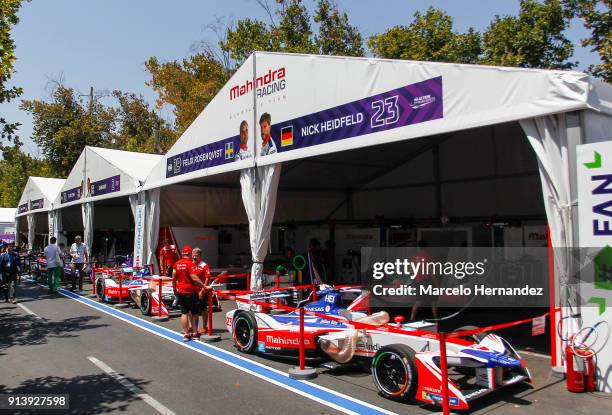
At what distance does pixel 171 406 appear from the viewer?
523cm

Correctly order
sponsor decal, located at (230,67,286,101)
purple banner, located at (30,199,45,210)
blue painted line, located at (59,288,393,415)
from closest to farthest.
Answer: blue painted line, located at (59,288,393,415), sponsor decal, located at (230,67,286,101), purple banner, located at (30,199,45,210)

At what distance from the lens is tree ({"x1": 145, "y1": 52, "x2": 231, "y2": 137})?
32.8 meters

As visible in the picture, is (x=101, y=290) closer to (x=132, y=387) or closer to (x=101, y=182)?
(x=101, y=182)

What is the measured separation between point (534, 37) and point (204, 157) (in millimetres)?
13568

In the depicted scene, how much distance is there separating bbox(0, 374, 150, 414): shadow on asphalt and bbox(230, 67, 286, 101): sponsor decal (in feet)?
20.6

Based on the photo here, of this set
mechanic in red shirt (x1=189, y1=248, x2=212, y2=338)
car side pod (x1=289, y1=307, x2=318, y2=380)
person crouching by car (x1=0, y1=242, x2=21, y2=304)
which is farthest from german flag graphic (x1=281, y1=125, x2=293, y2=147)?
person crouching by car (x1=0, y1=242, x2=21, y2=304)

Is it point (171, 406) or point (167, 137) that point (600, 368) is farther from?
point (167, 137)

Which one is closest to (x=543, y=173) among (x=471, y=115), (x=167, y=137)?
(x=471, y=115)

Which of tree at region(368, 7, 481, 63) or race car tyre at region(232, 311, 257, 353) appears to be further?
tree at region(368, 7, 481, 63)

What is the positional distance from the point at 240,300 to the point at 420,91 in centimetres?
458

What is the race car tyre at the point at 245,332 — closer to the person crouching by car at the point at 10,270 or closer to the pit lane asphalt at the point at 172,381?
the pit lane asphalt at the point at 172,381

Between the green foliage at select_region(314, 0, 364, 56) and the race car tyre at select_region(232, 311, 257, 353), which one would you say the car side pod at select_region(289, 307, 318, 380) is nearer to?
the race car tyre at select_region(232, 311, 257, 353)

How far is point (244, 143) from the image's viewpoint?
35.8 ft

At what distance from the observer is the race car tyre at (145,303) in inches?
440
